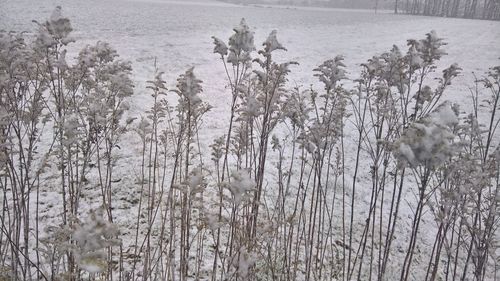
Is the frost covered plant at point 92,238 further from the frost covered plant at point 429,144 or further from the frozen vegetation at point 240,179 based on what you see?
the frost covered plant at point 429,144

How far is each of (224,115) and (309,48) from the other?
39.7 feet

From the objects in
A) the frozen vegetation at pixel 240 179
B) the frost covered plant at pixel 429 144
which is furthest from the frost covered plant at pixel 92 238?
the frost covered plant at pixel 429 144

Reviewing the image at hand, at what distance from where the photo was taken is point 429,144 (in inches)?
63.6

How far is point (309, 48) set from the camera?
19266mm

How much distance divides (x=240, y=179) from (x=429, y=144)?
0.93 metres

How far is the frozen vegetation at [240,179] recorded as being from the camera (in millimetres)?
2275

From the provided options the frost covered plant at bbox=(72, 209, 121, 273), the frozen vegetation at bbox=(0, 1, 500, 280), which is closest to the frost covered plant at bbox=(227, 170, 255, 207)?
the frozen vegetation at bbox=(0, 1, 500, 280)

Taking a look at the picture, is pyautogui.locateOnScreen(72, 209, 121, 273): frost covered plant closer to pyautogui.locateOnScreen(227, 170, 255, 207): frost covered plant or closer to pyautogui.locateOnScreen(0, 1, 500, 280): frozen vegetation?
pyautogui.locateOnScreen(0, 1, 500, 280): frozen vegetation

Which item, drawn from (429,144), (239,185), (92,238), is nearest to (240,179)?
(239,185)

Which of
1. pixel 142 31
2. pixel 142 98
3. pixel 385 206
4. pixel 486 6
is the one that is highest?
pixel 486 6

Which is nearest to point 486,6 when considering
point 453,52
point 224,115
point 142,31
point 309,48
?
point 453,52

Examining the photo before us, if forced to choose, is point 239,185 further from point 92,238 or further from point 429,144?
point 429,144

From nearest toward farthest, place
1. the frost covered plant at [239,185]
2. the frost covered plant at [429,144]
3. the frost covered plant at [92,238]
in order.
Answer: the frost covered plant at [92,238] → the frost covered plant at [429,144] → the frost covered plant at [239,185]

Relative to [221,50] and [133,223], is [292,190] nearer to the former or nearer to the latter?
[133,223]
